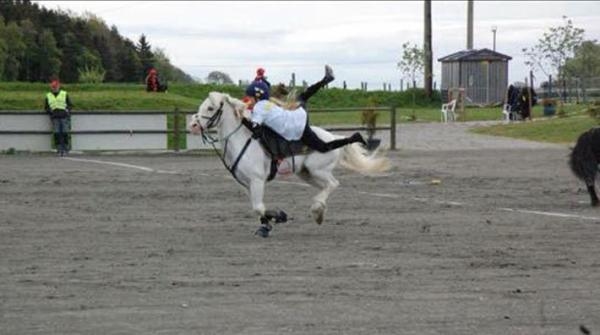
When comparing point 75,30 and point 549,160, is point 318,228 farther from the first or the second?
point 75,30

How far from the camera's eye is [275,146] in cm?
1628

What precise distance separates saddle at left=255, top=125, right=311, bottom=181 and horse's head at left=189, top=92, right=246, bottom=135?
40 cm

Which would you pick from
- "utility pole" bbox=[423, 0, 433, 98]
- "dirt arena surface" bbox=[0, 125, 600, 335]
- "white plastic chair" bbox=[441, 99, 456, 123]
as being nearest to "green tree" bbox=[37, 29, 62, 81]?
"utility pole" bbox=[423, 0, 433, 98]

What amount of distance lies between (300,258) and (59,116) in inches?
864

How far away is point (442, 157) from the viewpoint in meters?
33.5

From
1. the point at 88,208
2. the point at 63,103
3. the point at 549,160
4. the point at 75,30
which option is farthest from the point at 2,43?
the point at 88,208

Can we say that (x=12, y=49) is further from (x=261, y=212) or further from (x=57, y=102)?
(x=261, y=212)

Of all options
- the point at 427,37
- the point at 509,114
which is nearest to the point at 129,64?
the point at 427,37

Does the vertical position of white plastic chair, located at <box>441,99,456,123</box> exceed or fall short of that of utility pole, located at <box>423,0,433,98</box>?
it falls short

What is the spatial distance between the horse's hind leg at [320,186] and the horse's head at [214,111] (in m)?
1.32

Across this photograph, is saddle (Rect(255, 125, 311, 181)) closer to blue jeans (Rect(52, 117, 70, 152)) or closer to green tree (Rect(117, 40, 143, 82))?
blue jeans (Rect(52, 117, 70, 152))

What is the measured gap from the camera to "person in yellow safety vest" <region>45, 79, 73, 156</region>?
112 ft

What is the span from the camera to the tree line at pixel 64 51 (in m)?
84.5

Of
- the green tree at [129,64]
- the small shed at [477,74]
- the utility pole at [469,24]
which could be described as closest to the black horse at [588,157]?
the small shed at [477,74]
